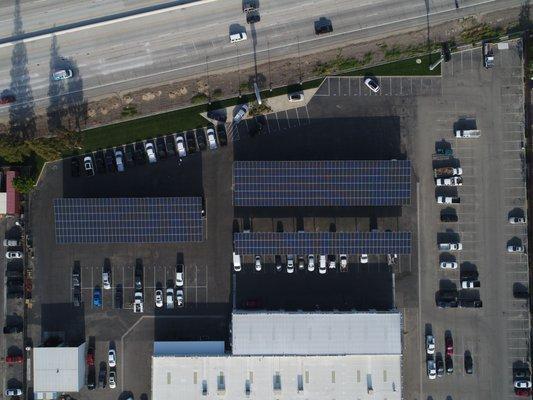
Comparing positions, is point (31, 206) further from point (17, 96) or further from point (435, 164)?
point (435, 164)

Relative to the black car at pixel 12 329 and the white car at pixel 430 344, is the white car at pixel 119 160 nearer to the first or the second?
the black car at pixel 12 329

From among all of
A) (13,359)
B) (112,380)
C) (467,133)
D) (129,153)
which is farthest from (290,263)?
(13,359)

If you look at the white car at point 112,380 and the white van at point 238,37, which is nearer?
the white van at point 238,37

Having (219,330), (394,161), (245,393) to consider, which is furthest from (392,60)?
(245,393)

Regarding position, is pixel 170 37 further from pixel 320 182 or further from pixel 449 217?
pixel 449 217

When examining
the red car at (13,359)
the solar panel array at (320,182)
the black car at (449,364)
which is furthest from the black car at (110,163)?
the black car at (449,364)

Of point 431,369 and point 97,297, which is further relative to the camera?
point 97,297

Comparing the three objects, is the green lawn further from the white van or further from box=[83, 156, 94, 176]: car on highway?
the white van
